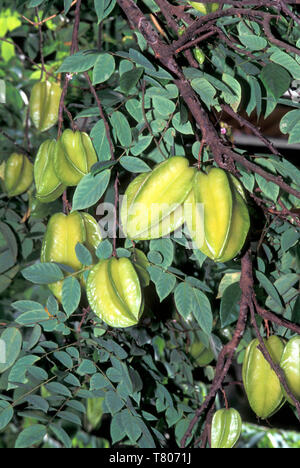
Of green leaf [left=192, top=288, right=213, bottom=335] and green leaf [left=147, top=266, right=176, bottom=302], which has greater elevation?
green leaf [left=147, top=266, right=176, bottom=302]

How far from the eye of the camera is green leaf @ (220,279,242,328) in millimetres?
954

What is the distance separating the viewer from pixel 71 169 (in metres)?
0.94

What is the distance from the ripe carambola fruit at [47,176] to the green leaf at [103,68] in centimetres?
22

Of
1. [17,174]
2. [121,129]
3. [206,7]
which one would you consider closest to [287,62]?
[206,7]

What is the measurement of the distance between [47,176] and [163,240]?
0.25 metres

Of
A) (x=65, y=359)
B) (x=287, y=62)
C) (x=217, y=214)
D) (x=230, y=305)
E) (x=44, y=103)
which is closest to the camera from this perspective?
(x=217, y=214)

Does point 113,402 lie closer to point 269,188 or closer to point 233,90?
point 269,188

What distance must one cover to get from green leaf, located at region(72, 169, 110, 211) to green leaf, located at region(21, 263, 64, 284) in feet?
0.43

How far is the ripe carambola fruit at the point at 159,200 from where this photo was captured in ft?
2.46

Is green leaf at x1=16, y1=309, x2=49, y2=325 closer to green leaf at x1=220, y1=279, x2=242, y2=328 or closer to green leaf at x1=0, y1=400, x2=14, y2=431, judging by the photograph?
green leaf at x1=0, y1=400, x2=14, y2=431

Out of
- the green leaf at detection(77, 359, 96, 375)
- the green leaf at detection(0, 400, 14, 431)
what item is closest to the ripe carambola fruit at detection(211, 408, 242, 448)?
the green leaf at detection(77, 359, 96, 375)

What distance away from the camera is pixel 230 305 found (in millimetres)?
957

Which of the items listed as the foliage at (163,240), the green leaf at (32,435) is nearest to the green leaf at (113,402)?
the foliage at (163,240)
